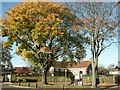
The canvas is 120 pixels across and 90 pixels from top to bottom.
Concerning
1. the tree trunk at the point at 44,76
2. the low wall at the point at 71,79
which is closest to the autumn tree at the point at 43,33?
the tree trunk at the point at 44,76

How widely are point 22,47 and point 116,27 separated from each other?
5364 millimetres

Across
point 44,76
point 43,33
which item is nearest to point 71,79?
point 44,76

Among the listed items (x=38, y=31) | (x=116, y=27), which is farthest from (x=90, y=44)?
(x=38, y=31)

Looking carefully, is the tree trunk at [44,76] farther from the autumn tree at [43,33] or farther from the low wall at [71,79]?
the low wall at [71,79]

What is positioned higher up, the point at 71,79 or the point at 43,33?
the point at 43,33

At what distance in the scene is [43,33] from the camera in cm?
1488

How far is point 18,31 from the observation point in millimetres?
15266

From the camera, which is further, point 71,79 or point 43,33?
point 71,79

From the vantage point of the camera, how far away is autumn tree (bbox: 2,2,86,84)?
1492 centimetres

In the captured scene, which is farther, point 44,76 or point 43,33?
point 44,76

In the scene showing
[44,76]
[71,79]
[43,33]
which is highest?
[43,33]

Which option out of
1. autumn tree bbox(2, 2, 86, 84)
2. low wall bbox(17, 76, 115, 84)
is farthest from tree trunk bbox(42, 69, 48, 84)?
low wall bbox(17, 76, 115, 84)

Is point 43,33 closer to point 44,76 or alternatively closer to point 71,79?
point 44,76

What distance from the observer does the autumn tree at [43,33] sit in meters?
14.9
